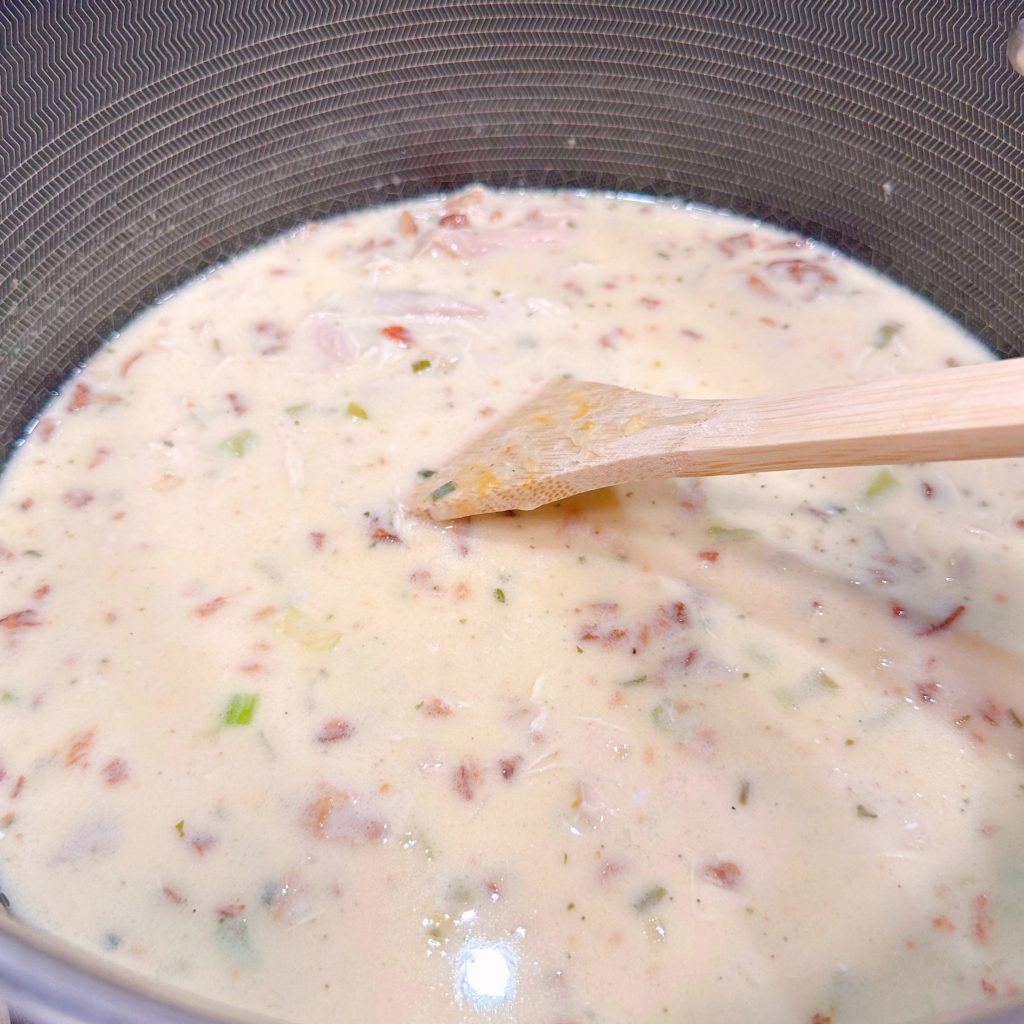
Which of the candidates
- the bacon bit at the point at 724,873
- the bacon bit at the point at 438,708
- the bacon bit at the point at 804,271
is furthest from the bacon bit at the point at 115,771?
the bacon bit at the point at 804,271

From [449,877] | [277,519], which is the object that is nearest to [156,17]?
[277,519]

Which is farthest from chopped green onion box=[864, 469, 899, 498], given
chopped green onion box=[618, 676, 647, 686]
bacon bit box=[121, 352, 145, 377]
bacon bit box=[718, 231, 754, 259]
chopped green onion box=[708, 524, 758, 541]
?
bacon bit box=[121, 352, 145, 377]

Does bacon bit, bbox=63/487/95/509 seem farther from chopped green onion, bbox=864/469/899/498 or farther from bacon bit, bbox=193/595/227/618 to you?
chopped green onion, bbox=864/469/899/498

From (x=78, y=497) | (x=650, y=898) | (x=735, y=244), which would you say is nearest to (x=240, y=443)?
(x=78, y=497)

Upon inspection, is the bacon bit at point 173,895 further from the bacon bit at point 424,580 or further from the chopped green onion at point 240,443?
the chopped green onion at point 240,443

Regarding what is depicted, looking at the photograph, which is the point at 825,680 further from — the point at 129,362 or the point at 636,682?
the point at 129,362

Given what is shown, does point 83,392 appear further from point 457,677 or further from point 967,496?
point 967,496

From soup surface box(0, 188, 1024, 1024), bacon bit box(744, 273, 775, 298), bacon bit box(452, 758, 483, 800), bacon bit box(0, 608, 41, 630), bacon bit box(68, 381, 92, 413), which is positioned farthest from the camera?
bacon bit box(744, 273, 775, 298)
